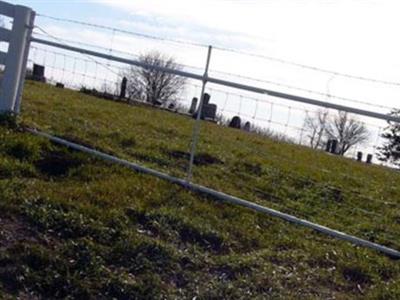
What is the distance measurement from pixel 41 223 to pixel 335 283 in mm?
2405

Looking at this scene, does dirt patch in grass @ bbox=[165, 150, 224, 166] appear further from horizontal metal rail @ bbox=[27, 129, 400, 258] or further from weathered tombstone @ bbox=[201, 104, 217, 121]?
horizontal metal rail @ bbox=[27, 129, 400, 258]

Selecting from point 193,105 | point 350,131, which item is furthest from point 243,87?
point 350,131

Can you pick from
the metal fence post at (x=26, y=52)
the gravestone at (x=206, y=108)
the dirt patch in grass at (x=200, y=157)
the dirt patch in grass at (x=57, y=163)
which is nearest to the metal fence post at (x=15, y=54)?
the metal fence post at (x=26, y=52)

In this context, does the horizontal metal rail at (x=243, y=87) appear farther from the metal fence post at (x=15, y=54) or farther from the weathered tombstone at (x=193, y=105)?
the weathered tombstone at (x=193, y=105)

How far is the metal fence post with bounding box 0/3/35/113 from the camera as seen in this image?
8539 mm

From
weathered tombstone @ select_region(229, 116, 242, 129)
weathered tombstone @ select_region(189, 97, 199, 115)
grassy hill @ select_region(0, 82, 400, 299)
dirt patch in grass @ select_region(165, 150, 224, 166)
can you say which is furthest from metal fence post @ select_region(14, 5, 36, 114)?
weathered tombstone @ select_region(229, 116, 242, 129)

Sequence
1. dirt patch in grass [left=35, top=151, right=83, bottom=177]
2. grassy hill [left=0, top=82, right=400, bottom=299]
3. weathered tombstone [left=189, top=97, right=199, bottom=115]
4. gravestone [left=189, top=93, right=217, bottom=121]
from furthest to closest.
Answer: weathered tombstone [left=189, top=97, right=199, bottom=115], gravestone [left=189, top=93, right=217, bottom=121], dirt patch in grass [left=35, top=151, right=83, bottom=177], grassy hill [left=0, top=82, right=400, bottom=299]

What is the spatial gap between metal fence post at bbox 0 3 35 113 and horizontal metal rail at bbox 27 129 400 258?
0.65 meters

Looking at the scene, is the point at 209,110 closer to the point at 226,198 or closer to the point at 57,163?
the point at 57,163

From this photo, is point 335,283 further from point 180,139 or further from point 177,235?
point 180,139

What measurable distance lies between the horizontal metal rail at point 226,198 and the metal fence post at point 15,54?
653mm

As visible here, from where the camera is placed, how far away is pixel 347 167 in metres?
13.4

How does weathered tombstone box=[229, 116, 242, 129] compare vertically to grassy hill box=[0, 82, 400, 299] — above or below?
above

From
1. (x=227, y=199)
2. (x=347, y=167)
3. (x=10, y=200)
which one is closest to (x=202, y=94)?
(x=227, y=199)
